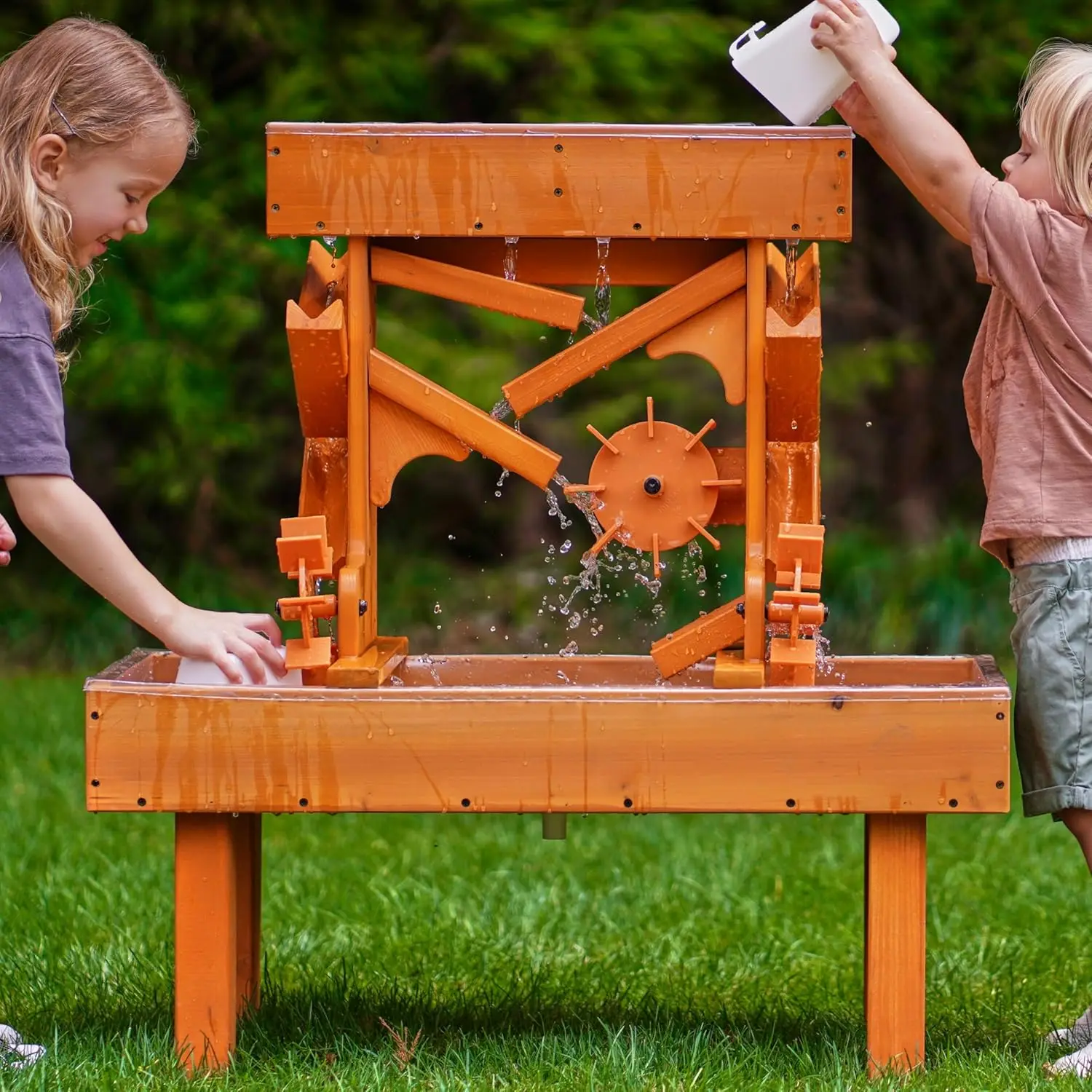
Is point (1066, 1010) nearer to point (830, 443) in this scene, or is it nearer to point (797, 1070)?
point (797, 1070)

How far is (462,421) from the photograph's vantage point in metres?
2.60

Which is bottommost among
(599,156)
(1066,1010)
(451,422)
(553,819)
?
(1066,1010)

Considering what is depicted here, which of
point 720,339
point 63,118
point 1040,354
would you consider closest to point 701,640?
point 720,339

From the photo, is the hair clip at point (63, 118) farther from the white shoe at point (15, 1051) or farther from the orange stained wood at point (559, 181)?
the white shoe at point (15, 1051)

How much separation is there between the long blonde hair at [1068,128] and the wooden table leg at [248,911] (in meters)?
1.62

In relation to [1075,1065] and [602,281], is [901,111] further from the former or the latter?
[1075,1065]

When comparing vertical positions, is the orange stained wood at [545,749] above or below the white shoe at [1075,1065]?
above

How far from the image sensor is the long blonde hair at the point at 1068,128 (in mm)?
2541

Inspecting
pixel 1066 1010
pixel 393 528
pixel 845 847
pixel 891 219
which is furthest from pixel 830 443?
pixel 1066 1010

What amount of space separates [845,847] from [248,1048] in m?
2.09

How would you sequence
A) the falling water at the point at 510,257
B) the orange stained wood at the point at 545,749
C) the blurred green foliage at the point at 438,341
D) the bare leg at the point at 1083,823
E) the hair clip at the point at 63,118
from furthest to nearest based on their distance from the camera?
1. the blurred green foliage at the point at 438,341
2. the falling water at the point at 510,257
3. the bare leg at the point at 1083,823
4. the hair clip at the point at 63,118
5. the orange stained wood at the point at 545,749

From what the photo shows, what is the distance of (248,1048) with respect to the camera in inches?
105

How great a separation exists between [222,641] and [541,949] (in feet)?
4.16

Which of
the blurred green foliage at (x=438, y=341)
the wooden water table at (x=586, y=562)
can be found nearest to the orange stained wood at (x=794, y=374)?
the wooden water table at (x=586, y=562)
